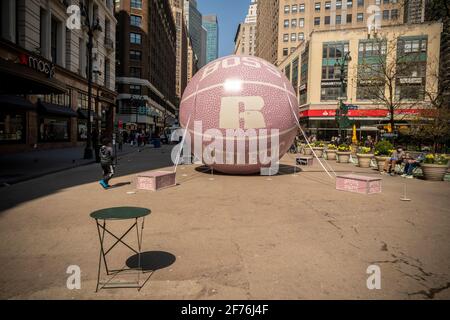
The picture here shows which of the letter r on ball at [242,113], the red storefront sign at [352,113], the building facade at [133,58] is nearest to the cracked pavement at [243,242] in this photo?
the letter r on ball at [242,113]

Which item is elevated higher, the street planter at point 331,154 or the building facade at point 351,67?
the building facade at point 351,67

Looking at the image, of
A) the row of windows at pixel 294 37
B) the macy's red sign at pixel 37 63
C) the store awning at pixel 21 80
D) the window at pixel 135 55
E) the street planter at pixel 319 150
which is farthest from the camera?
the row of windows at pixel 294 37

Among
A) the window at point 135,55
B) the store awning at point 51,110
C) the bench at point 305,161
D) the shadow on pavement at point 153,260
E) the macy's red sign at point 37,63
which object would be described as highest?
the window at point 135,55

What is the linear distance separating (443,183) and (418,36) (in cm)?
4920

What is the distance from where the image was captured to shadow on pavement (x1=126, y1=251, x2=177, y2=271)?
4.33 metres

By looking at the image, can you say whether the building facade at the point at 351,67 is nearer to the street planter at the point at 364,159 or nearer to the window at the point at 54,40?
the street planter at the point at 364,159

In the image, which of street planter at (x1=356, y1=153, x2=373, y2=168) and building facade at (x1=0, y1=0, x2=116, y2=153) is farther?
street planter at (x1=356, y1=153, x2=373, y2=168)

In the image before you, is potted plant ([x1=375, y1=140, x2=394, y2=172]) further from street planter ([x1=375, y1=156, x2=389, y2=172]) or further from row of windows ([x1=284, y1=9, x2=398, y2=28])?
row of windows ([x1=284, y1=9, x2=398, y2=28])

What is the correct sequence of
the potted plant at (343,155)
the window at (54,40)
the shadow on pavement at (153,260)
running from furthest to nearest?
1. the window at (54,40)
2. the potted plant at (343,155)
3. the shadow on pavement at (153,260)

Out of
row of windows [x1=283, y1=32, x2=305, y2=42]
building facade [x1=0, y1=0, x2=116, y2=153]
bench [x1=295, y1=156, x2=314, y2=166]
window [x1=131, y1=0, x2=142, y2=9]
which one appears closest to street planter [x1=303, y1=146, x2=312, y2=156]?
bench [x1=295, y1=156, x2=314, y2=166]

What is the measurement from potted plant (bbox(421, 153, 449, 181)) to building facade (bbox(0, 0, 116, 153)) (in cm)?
1813

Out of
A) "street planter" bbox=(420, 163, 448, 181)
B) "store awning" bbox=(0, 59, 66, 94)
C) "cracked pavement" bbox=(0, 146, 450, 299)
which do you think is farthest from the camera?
"street planter" bbox=(420, 163, 448, 181)

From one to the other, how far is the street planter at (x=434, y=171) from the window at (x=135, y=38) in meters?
59.0

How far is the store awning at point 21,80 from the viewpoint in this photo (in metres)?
12.9
